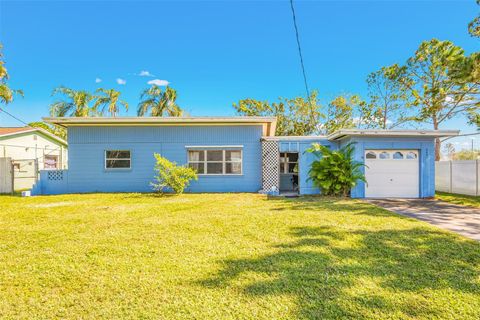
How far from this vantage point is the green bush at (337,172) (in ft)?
31.2

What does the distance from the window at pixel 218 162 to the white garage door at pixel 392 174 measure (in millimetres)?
5656

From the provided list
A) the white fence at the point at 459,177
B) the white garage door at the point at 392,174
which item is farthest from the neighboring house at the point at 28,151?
the white fence at the point at 459,177

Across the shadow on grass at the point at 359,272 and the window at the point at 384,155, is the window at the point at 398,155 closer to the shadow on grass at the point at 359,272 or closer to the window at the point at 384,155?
the window at the point at 384,155

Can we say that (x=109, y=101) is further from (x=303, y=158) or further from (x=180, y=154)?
(x=303, y=158)

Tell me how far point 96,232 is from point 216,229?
242 centimetres

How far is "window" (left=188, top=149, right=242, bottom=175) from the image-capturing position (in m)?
11.6

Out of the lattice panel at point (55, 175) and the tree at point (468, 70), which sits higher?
the tree at point (468, 70)

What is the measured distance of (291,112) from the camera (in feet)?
82.2

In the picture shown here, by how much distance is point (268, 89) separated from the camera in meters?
24.5

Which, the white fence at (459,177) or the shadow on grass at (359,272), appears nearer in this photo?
the shadow on grass at (359,272)

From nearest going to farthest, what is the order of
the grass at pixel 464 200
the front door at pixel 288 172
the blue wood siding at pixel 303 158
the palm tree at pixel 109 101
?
the grass at pixel 464 200
the blue wood siding at pixel 303 158
the front door at pixel 288 172
the palm tree at pixel 109 101

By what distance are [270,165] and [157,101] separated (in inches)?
547

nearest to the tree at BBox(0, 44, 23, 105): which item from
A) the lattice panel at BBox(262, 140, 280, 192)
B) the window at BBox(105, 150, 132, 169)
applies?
the window at BBox(105, 150, 132, 169)

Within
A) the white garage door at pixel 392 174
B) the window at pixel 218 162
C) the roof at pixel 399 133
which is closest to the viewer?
the roof at pixel 399 133
